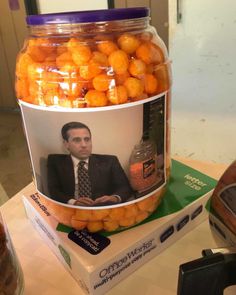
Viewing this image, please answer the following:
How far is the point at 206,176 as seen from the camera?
48 centimetres

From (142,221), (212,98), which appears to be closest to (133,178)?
(142,221)

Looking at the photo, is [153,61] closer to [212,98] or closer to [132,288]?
[132,288]

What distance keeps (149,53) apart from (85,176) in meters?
0.15

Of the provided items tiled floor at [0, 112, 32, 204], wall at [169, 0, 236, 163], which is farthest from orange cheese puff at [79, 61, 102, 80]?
tiled floor at [0, 112, 32, 204]

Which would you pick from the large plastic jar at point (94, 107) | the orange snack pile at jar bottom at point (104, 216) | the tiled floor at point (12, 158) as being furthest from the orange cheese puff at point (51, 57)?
the tiled floor at point (12, 158)

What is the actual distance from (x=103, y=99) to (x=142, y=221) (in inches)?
6.6

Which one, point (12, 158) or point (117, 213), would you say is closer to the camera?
point (117, 213)

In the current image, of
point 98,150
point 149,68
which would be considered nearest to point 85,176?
point 98,150

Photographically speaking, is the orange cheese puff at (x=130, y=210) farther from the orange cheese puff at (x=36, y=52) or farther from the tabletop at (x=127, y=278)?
the orange cheese puff at (x=36, y=52)

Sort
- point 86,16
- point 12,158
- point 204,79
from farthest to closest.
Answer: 1. point 12,158
2. point 204,79
3. point 86,16

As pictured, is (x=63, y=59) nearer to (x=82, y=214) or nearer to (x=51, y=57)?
(x=51, y=57)

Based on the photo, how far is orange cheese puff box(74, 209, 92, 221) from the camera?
1.19 feet

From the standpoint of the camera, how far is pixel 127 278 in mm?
368

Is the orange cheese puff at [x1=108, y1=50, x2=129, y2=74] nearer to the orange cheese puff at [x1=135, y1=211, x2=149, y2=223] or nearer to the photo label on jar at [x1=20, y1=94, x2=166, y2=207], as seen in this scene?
the photo label on jar at [x1=20, y1=94, x2=166, y2=207]
